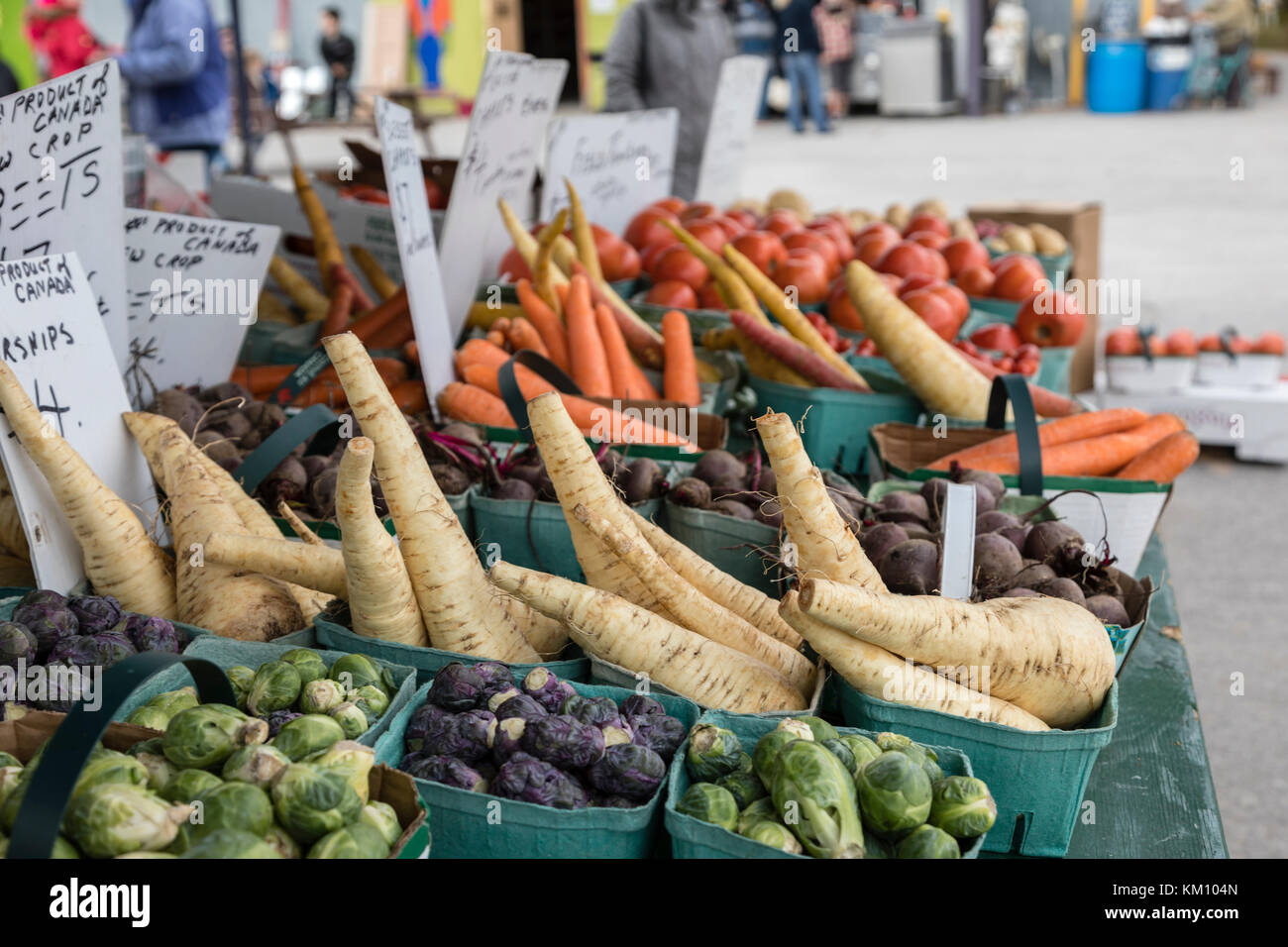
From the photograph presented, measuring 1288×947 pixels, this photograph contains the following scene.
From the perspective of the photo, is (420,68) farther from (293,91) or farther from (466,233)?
(466,233)

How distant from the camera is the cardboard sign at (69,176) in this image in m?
1.96

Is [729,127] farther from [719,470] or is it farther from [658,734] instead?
[658,734]

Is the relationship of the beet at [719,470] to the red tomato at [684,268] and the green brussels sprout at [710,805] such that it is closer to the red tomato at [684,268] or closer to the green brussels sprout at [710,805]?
the green brussels sprout at [710,805]

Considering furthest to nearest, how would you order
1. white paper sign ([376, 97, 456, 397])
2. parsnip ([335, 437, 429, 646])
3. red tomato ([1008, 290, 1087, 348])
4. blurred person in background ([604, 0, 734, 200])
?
blurred person in background ([604, 0, 734, 200]) → red tomato ([1008, 290, 1087, 348]) → white paper sign ([376, 97, 456, 397]) → parsnip ([335, 437, 429, 646])

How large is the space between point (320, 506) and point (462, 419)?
556mm

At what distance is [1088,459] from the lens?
2428mm

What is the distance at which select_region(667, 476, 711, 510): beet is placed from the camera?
6.85 ft

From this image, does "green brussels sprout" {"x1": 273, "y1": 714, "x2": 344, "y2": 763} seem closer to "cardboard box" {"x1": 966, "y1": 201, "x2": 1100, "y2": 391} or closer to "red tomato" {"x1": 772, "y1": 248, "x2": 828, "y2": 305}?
"red tomato" {"x1": 772, "y1": 248, "x2": 828, "y2": 305}

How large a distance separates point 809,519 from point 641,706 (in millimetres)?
389

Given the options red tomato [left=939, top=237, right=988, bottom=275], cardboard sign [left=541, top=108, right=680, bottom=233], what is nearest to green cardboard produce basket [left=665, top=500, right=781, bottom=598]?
cardboard sign [left=541, top=108, right=680, bottom=233]

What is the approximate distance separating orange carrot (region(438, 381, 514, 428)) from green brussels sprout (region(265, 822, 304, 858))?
Result: 144 cm

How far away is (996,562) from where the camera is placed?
1.83 metres

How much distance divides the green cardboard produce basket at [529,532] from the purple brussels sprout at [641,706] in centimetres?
58
